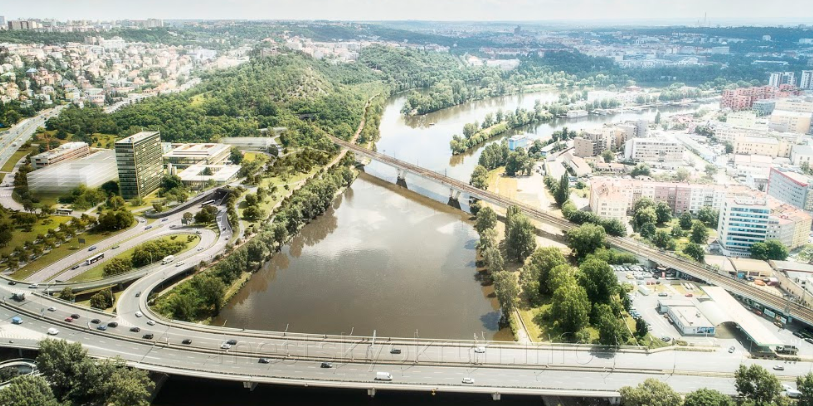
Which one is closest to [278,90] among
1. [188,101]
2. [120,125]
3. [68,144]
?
[188,101]

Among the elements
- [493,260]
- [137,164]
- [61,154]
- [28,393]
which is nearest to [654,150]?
[493,260]

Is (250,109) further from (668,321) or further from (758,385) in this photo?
(758,385)

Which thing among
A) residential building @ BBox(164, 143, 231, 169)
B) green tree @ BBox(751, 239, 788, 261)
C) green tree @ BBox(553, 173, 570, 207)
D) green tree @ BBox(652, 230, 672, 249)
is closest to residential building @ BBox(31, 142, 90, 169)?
residential building @ BBox(164, 143, 231, 169)

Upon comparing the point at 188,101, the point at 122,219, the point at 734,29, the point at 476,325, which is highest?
the point at 734,29

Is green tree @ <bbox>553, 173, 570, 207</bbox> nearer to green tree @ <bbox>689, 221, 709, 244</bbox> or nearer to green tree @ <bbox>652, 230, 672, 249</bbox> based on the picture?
green tree @ <bbox>652, 230, 672, 249</bbox>

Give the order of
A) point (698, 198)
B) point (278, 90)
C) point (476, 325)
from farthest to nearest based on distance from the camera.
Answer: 1. point (278, 90)
2. point (698, 198)
3. point (476, 325)

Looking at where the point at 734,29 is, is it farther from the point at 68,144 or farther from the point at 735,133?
the point at 68,144

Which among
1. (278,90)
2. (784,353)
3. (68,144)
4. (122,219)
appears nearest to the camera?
(784,353)

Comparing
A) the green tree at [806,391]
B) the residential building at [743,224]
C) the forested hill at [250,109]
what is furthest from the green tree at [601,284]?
A: the forested hill at [250,109]
